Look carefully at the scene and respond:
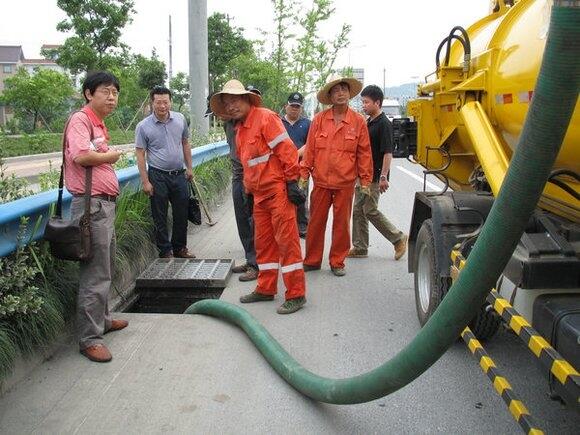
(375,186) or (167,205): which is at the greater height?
(375,186)

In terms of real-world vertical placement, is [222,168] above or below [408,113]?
below

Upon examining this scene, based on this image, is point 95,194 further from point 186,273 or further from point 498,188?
point 498,188

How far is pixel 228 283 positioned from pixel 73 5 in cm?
2613

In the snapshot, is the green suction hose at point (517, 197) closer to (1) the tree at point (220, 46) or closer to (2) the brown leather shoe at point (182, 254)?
(2) the brown leather shoe at point (182, 254)

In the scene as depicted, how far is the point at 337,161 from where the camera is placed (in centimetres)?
550

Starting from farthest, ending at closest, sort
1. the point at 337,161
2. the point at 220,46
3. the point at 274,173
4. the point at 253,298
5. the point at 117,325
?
the point at 220,46 → the point at 337,161 → the point at 253,298 → the point at 274,173 → the point at 117,325

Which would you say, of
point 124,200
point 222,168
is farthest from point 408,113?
point 222,168

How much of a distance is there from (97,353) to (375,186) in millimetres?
3622

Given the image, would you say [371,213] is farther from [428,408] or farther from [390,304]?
[428,408]

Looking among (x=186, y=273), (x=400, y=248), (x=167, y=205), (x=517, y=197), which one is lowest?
(x=186, y=273)

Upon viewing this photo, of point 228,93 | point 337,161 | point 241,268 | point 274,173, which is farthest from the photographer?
point 241,268

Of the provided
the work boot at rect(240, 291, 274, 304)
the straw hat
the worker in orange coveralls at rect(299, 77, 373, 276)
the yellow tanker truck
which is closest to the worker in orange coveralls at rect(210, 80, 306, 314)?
the work boot at rect(240, 291, 274, 304)

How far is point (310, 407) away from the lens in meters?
3.21

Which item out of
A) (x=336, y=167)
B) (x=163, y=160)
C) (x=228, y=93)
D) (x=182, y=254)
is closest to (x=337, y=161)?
(x=336, y=167)
